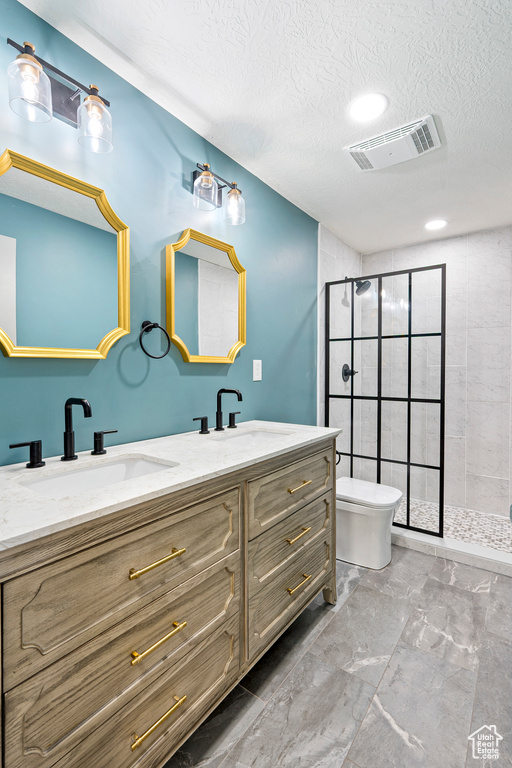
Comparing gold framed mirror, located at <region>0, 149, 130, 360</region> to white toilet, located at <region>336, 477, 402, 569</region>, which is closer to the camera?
gold framed mirror, located at <region>0, 149, 130, 360</region>

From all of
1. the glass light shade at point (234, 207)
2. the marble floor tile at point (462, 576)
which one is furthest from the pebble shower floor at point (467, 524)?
the glass light shade at point (234, 207)

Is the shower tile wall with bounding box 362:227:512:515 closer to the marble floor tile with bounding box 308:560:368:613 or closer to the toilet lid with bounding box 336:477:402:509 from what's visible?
the toilet lid with bounding box 336:477:402:509

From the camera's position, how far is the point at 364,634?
1663 mm

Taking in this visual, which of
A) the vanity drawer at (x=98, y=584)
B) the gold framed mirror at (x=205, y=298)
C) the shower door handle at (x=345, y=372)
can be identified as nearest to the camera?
the vanity drawer at (x=98, y=584)

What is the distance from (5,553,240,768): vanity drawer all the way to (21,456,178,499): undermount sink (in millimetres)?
363

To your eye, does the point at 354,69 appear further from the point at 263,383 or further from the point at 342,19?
the point at 263,383

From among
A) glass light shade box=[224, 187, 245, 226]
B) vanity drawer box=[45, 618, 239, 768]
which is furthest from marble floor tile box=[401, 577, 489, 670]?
glass light shade box=[224, 187, 245, 226]

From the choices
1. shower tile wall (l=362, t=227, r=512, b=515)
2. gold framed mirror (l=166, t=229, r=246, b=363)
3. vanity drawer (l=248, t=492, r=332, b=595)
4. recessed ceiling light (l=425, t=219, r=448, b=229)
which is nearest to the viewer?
vanity drawer (l=248, t=492, r=332, b=595)

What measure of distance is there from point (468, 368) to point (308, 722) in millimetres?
2782

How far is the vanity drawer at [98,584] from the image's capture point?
66 centimetres

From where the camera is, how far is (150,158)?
1532mm

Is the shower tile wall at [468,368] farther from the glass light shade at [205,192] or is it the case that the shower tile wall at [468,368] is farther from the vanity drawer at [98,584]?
the vanity drawer at [98,584]

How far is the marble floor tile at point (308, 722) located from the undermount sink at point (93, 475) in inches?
36.0
